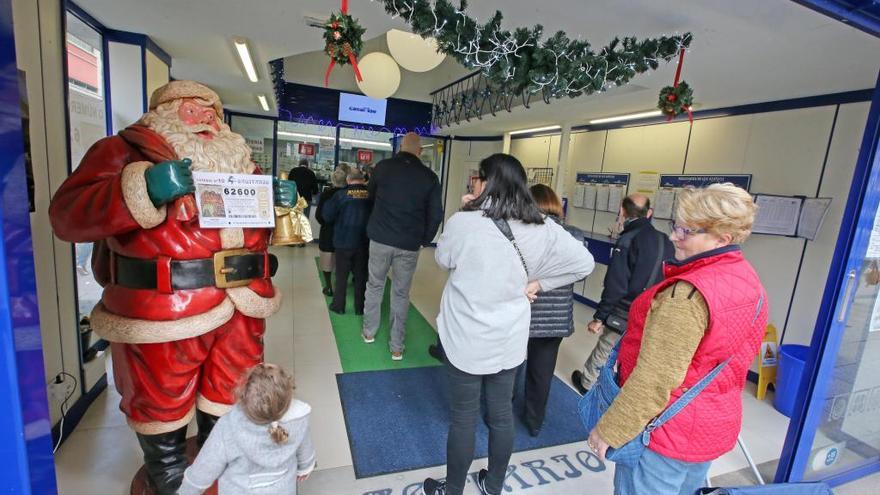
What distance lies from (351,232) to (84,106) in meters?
2.00

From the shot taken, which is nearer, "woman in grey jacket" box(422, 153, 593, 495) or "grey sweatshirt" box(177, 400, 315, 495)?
"grey sweatshirt" box(177, 400, 315, 495)

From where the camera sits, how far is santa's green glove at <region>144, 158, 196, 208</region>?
1212mm

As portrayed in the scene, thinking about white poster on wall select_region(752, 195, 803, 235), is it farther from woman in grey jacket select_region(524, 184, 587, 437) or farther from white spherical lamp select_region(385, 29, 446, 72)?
white spherical lamp select_region(385, 29, 446, 72)

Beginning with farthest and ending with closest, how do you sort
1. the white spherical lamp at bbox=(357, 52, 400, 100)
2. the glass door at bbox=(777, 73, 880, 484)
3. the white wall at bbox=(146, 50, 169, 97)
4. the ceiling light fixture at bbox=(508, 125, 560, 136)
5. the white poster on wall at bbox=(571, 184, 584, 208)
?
the ceiling light fixture at bbox=(508, 125, 560, 136) → the white poster on wall at bbox=(571, 184, 584, 208) → the white spherical lamp at bbox=(357, 52, 400, 100) → the white wall at bbox=(146, 50, 169, 97) → the glass door at bbox=(777, 73, 880, 484)

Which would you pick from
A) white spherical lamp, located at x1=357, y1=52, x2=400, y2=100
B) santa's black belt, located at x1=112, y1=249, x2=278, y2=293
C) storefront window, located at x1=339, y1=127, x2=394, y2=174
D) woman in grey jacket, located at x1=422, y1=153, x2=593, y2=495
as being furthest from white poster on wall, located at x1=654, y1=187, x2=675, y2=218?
storefront window, located at x1=339, y1=127, x2=394, y2=174

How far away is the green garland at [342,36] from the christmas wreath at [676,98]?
178 centimetres

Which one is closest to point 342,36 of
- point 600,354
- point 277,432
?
point 277,432

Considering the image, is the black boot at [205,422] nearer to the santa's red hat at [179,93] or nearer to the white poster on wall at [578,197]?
the santa's red hat at [179,93]

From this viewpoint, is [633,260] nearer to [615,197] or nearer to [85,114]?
[615,197]

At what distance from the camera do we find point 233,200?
1.37m

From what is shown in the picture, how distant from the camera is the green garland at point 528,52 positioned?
1.83m

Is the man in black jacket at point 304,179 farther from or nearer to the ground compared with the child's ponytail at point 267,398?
farther from the ground

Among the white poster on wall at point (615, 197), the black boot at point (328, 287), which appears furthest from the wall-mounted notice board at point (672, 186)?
the black boot at point (328, 287)

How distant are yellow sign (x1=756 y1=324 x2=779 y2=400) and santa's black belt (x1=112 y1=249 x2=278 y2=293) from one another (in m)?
3.50
